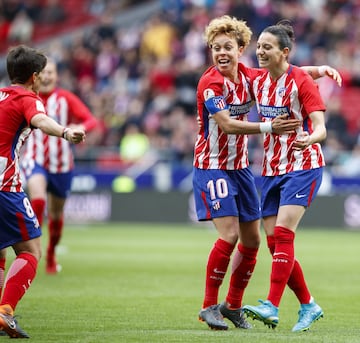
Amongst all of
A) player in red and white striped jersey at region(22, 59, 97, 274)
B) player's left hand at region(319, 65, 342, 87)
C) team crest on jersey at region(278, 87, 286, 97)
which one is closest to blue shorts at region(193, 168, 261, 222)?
team crest on jersey at region(278, 87, 286, 97)

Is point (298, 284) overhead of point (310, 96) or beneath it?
beneath

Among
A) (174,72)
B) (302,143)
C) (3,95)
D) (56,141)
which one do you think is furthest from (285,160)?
(174,72)

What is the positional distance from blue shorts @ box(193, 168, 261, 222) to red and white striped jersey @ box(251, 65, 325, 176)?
0.83 feet

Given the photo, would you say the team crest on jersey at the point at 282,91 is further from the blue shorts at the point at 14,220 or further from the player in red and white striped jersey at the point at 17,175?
the blue shorts at the point at 14,220

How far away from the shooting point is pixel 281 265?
8172mm

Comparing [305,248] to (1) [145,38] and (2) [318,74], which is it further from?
(1) [145,38]

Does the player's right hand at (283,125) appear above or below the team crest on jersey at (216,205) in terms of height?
above

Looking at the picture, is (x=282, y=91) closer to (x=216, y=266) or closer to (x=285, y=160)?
(x=285, y=160)

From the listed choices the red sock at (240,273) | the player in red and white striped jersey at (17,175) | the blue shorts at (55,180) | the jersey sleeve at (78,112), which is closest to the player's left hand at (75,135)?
the player in red and white striped jersey at (17,175)

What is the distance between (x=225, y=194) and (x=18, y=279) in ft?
6.11

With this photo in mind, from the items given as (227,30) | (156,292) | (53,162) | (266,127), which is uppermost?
(227,30)

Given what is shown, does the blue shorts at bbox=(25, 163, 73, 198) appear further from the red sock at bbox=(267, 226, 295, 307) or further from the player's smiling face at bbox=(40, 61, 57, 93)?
the red sock at bbox=(267, 226, 295, 307)

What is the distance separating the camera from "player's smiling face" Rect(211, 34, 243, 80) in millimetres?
8430

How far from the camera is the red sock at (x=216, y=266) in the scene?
842cm
